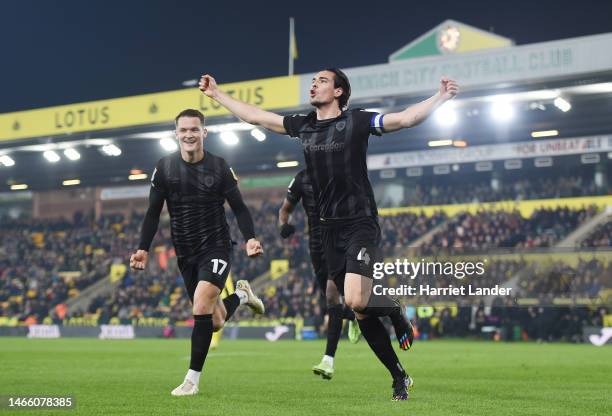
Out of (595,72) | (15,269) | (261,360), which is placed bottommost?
(261,360)

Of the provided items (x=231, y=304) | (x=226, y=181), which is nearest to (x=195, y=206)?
(x=226, y=181)

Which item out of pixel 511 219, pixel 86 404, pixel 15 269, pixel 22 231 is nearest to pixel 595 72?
pixel 511 219

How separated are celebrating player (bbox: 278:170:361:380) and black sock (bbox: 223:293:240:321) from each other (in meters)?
0.97

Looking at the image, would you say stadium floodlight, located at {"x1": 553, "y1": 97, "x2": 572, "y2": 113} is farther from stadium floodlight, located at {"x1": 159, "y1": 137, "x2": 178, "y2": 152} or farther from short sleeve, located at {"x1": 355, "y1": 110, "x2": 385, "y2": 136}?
short sleeve, located at {"x1": 355, "y1": 110, "x2": 385, "y2": 136}

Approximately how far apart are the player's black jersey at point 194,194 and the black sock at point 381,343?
1.63m

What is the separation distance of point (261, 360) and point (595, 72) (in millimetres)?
13858

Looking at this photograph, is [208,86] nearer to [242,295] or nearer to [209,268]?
[209,268]

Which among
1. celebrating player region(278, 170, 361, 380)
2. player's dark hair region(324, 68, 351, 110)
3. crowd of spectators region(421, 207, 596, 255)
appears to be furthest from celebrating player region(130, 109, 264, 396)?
crowd of spectators region(421, 207, 596, 255)

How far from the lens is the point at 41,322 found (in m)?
37.8

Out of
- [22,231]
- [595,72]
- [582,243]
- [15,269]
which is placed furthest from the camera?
[22,231]

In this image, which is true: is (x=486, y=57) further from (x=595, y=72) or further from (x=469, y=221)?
(x=469, y=221)

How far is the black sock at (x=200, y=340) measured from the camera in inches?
311

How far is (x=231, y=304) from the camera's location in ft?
31.1

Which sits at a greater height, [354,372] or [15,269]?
[15,269]
